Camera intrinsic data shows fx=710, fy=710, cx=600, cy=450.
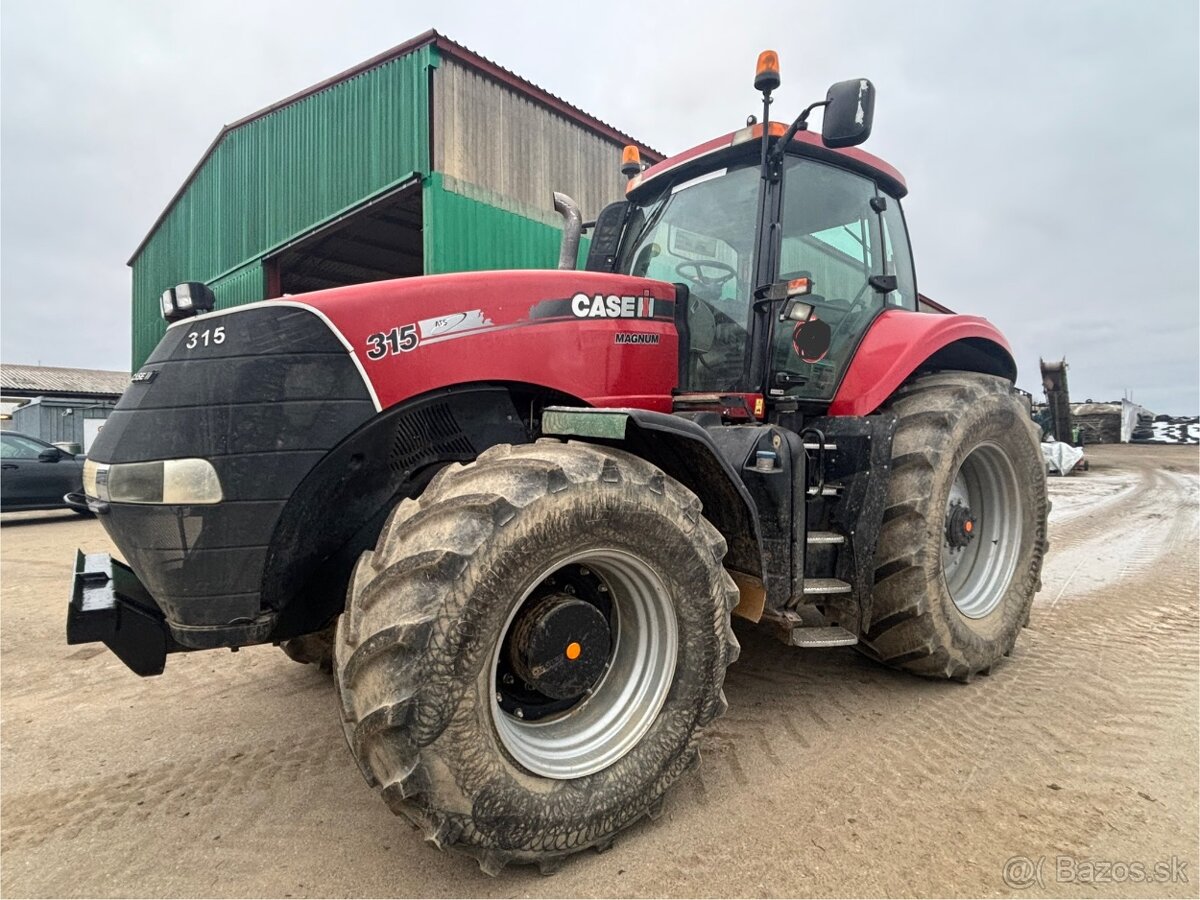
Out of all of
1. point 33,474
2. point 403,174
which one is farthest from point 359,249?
point 33,474

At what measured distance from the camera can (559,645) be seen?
212cm

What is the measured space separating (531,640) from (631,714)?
1.50 ft

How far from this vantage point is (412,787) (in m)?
1.77

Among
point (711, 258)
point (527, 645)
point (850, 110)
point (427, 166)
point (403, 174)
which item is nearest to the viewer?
point (527, 645)

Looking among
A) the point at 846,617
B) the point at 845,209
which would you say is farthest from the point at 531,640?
the point at 845,209

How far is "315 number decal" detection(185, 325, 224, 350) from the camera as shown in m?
2.13

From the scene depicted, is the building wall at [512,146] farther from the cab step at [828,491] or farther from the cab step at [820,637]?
the cab step at [820,637]

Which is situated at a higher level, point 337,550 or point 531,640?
point 337,550

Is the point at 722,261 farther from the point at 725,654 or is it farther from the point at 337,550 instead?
the point at 337,550

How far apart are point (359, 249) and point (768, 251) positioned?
1008 cm

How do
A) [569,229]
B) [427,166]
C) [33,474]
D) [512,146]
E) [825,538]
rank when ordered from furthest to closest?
[33,474] < [512,146] < [427,166] < [569,229] < [825,538]

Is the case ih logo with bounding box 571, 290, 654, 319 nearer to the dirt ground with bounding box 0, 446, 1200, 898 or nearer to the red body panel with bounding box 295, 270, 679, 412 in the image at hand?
the red body panel with bounding box 295, 270, 679, 412

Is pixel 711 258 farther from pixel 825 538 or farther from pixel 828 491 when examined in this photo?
pixel 825 538

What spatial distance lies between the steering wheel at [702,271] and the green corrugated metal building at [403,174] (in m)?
5.57
